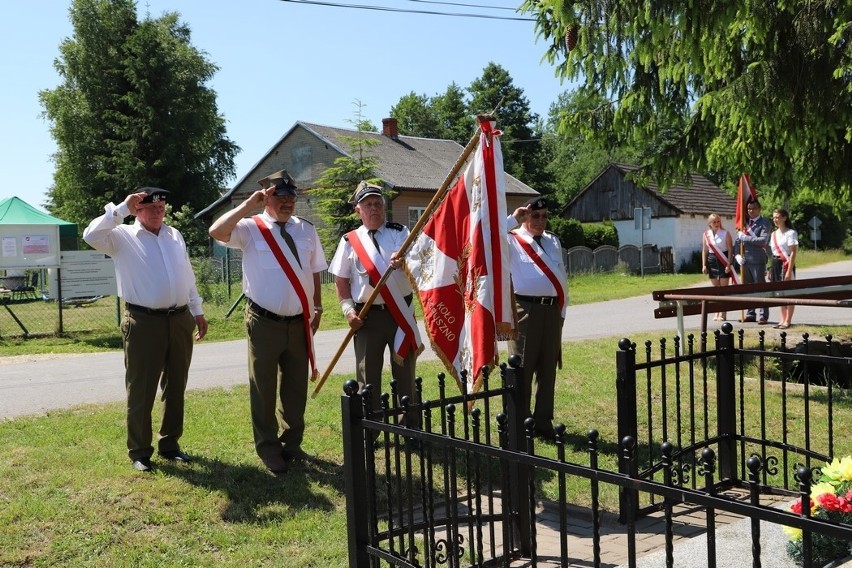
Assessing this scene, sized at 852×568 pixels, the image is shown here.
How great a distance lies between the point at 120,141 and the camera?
46.9 meters

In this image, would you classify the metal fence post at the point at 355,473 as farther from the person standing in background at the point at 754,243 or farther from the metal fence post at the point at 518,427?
the person standing in background at the point at 754,243

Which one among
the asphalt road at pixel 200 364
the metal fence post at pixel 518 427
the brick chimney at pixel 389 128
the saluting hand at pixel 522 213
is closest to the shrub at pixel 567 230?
the brick chimney at pixel 389 128

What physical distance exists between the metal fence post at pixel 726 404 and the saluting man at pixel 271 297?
9.18ft

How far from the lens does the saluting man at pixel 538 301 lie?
6730 mm

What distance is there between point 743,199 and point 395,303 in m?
9.21

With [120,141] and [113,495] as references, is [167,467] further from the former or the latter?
[120,141]

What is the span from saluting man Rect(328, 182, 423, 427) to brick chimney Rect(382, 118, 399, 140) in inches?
1444

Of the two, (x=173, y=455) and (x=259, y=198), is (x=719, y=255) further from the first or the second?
(x=173, y=455)

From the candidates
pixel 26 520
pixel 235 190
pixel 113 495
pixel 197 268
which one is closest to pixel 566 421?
pixel 113 495

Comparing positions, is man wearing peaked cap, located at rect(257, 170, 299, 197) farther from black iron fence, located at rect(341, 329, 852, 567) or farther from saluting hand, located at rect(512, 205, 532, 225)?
black iron fence, located at rect(341, 329, 852, 567)

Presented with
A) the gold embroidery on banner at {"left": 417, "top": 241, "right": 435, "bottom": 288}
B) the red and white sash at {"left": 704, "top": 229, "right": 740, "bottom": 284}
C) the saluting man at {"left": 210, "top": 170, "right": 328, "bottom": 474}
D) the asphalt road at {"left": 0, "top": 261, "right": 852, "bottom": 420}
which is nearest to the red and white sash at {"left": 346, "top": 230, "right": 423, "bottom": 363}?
the saluting man at {"left": 210, "top": 170, "right": 328, "bottom": 474}

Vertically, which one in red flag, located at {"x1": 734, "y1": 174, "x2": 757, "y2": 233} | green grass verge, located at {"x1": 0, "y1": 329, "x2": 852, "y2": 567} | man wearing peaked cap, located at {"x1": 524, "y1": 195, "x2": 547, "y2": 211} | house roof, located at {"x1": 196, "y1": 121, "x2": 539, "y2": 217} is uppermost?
house roof, located at {"x1": 196, "y1": 121, "x2": 539, "y2": 217}

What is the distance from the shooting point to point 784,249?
13.7 m

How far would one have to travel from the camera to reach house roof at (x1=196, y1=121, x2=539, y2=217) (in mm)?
37031
